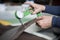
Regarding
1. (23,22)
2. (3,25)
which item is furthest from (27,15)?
(3,25)

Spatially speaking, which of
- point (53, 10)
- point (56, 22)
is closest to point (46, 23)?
point (56, 22)

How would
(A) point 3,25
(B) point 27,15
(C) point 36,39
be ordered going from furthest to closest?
1. (B) point 27,15
2. (A) point 3,25
3. (C) point 36,39

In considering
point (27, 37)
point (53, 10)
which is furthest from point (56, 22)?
point (53, 10)

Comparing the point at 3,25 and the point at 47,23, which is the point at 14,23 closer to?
the point at 3,25

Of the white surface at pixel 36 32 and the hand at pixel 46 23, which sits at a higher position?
the hand at pixel 46 23

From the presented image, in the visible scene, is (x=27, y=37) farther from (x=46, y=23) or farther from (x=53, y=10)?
(x=53, y=10)

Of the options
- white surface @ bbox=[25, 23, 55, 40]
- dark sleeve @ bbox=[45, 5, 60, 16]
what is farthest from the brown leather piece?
dark sleeve @ bbox=[45, 5, 60, 16]

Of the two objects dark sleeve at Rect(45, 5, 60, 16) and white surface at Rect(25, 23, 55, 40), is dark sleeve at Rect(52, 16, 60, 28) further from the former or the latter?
dark sleeve at Rect(45, 5, 60, 16)

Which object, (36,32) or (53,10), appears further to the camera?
(53,10)

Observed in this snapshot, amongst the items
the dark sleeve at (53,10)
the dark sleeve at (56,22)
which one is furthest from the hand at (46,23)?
the dark sleeve at (53,10)

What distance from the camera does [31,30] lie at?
858mm

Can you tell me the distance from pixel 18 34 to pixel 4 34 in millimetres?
82

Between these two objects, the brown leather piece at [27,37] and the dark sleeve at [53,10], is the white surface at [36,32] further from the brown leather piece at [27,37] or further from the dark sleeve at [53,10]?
the dark sleeve at [53,10]

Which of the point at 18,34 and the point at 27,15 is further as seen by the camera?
the point at 27,15
